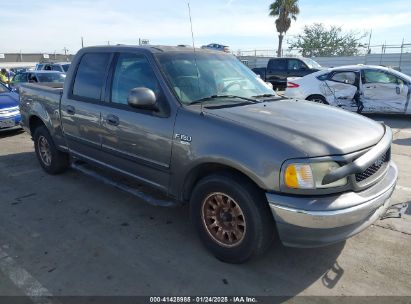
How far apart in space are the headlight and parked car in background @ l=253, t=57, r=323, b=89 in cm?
1620

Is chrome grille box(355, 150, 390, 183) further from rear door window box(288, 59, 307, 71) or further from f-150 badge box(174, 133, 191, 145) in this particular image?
rear door window box(288, 59, 307, 71)

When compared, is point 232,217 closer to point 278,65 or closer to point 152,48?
point 152,48

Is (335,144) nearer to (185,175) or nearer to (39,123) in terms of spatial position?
(185,175)

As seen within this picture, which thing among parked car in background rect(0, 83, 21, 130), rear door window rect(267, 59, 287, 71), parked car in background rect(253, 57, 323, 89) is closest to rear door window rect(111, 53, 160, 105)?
parked car in background rect(0, 83, 21, 130)

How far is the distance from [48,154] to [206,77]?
3.17 meters

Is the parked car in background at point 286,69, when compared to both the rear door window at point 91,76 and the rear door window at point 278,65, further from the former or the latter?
the rear door window at point 91,76

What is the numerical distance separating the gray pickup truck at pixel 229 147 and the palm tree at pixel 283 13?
33634 millimetres

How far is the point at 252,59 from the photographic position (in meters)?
32.4

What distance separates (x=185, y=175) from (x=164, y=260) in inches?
31.2

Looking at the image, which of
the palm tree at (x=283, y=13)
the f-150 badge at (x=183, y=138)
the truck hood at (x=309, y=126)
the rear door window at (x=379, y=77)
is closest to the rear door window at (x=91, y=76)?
the f-150 badge at (x=183, y=138)

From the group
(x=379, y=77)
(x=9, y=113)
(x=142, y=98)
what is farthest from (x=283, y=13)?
(x=142, y=98)

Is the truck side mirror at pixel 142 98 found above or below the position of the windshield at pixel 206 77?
below

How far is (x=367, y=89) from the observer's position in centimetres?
1013

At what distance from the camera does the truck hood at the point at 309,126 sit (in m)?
2.82
